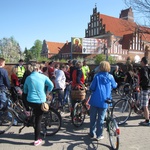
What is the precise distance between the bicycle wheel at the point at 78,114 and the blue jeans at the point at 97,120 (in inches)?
33.3

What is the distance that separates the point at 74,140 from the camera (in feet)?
16.9

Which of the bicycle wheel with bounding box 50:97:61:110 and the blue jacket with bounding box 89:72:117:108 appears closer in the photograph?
the blue jacket with bounding box 89:72:117:108

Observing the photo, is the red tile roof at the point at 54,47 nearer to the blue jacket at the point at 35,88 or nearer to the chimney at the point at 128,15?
the chimney at the point at 128,15

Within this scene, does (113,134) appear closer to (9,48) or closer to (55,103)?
(55,103)

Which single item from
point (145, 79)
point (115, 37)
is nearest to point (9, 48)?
point (115, 37)

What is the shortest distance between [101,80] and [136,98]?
2.61 m

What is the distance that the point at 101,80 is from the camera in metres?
4.78

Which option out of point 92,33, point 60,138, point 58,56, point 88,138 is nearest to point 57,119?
point 60,138

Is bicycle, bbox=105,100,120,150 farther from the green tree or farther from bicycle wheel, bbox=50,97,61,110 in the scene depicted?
the green tree

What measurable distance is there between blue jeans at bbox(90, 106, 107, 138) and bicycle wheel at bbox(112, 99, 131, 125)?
1.42 metres

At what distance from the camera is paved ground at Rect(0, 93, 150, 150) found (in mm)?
4707

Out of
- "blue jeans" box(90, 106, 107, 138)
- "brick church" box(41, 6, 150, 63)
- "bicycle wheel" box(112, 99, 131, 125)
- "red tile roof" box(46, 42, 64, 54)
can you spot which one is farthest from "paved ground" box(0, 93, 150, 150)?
"red tile roof" box(46, 42, 64, 54)

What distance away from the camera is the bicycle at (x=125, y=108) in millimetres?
6480

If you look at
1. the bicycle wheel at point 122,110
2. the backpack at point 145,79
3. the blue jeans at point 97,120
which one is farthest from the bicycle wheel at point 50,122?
the backpack at point 145,79
